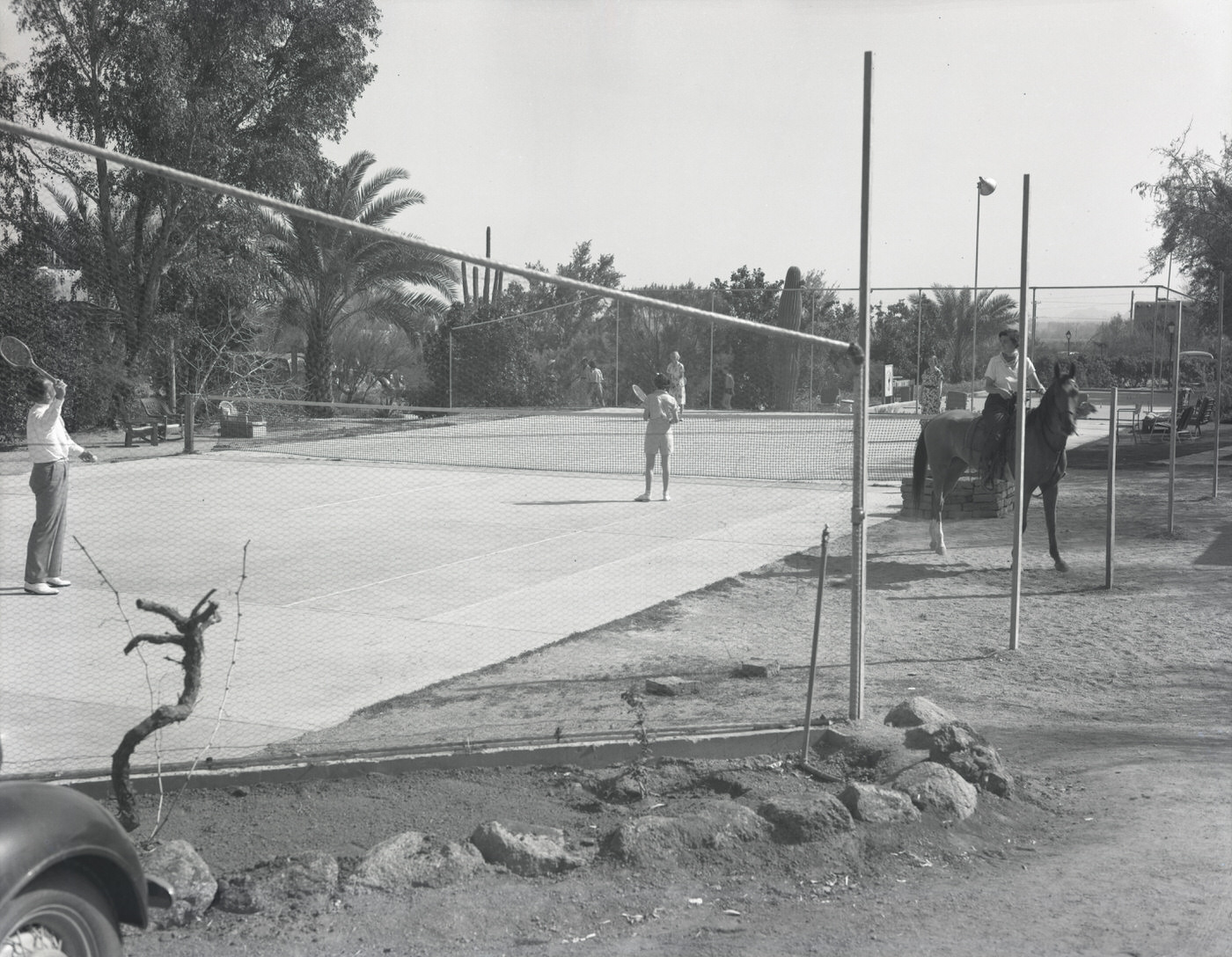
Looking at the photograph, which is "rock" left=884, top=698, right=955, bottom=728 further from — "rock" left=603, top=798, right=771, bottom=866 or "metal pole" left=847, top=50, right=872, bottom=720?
"rock" left=603, top=798, right=771, bottom=866

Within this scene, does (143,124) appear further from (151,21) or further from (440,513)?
(440,513)

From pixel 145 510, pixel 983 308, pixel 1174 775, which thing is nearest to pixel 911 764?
pixel 1174 775

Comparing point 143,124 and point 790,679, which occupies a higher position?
point 143,124

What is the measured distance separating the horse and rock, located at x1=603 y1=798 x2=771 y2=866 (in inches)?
276

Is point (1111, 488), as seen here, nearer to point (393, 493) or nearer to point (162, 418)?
point (393, 493)

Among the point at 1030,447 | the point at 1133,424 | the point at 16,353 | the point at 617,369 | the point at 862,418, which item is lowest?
the point at 1030,447

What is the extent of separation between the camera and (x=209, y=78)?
2861cm

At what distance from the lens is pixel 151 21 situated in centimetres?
2667

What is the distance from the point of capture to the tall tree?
2625cm

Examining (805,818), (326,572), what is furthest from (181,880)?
(326,572)

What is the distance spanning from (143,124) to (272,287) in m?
8.60

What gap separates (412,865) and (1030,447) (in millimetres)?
9649

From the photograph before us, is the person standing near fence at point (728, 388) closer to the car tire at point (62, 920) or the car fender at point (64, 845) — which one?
the car fender at point (64, 845)

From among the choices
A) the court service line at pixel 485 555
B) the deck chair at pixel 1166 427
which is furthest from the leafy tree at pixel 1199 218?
the court service line at pixel 485 555
